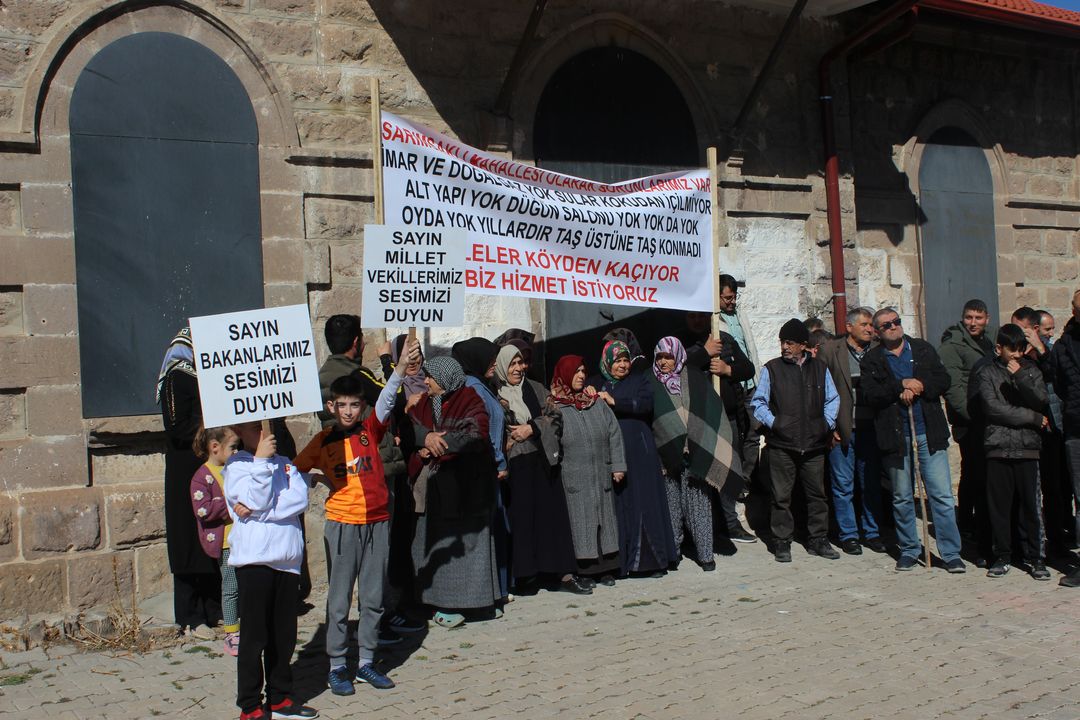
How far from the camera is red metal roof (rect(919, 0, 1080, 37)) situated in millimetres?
11047

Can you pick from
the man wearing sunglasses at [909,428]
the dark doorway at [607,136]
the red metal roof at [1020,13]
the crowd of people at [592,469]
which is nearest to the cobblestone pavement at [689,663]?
the crowd of people at [592,469]

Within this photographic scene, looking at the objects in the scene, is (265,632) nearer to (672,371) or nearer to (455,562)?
(455,562)

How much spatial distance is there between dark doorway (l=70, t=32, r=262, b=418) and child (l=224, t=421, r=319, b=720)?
2535 mm

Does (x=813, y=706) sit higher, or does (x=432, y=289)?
(x=432, y=289)

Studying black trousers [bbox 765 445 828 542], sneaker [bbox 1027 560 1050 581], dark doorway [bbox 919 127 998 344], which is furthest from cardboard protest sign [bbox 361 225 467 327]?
dark doorway [bbox 919 127 998 344]

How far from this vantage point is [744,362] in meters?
8.93

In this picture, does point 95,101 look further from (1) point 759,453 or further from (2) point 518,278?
(1) point 759,453

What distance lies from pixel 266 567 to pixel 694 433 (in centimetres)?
402

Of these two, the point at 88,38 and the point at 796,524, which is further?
the point at 796,524

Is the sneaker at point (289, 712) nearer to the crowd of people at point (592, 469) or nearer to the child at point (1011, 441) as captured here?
the crowd of people at point (592, 469)

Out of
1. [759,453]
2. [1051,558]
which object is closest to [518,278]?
[759,453]

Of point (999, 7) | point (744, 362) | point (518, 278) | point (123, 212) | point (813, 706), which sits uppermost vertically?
point (999, 7)

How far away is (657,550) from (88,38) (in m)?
5.29

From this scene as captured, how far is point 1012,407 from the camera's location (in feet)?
26.4
